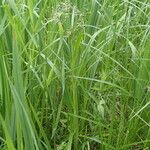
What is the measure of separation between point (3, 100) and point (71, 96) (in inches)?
7.6

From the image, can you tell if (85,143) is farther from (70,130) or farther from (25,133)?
(25,133)

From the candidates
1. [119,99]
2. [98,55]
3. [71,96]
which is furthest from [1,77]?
[119,99]

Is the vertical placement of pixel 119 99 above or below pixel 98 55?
below

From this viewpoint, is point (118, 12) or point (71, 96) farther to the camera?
point (118, 12)

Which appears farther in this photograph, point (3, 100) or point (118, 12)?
point (118, 12)

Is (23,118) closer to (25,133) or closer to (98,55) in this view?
(25,133)

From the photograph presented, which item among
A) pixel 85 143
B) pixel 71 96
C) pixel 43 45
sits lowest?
pixel 85 143

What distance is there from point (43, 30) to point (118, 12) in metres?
0.28

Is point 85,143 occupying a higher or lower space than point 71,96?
lower

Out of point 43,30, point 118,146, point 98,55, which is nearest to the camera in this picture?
point 118,146

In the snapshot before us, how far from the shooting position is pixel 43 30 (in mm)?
1334

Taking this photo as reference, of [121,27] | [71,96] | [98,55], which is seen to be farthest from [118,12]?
[71,96]

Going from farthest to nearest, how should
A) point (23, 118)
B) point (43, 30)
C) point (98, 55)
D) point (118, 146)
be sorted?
point (43, 30) → point (98, 55) → point (118, 146) → point (23, 118)

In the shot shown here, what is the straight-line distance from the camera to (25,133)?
851 millimetres
